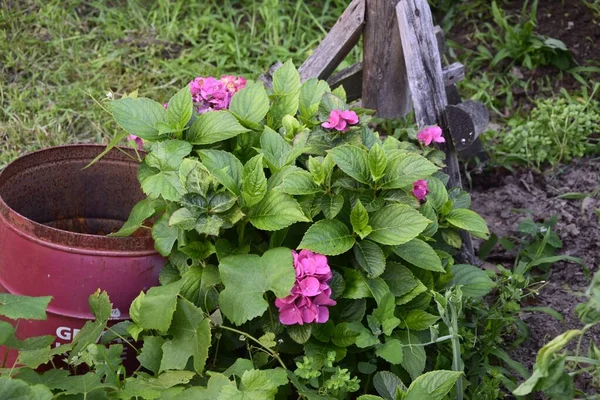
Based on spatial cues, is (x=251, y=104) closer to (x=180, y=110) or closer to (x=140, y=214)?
(x=180, y=110)

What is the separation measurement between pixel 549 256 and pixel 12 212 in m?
1.78

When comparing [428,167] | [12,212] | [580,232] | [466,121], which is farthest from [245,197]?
[580,232]

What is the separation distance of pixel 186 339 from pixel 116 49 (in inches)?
95.4

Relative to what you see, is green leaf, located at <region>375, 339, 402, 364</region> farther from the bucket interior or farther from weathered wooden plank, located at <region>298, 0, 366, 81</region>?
weathered wooden plank, located at <region>298, 0, 366, 81</region>

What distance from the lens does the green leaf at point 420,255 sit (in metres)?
2.08

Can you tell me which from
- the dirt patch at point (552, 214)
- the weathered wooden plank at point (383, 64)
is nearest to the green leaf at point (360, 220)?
the dirt patch at point (552, 214)

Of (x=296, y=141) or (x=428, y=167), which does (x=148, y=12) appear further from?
(x=428, y=167)

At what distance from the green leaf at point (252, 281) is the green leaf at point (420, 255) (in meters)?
0.33

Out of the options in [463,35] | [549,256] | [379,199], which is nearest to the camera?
[379,199]

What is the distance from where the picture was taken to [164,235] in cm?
209

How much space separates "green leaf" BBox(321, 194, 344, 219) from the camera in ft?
6.62

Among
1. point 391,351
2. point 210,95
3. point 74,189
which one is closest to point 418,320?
point 391,351

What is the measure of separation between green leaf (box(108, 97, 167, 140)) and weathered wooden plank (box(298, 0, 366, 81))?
0.96 m

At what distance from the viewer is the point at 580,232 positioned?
301 centimetres
